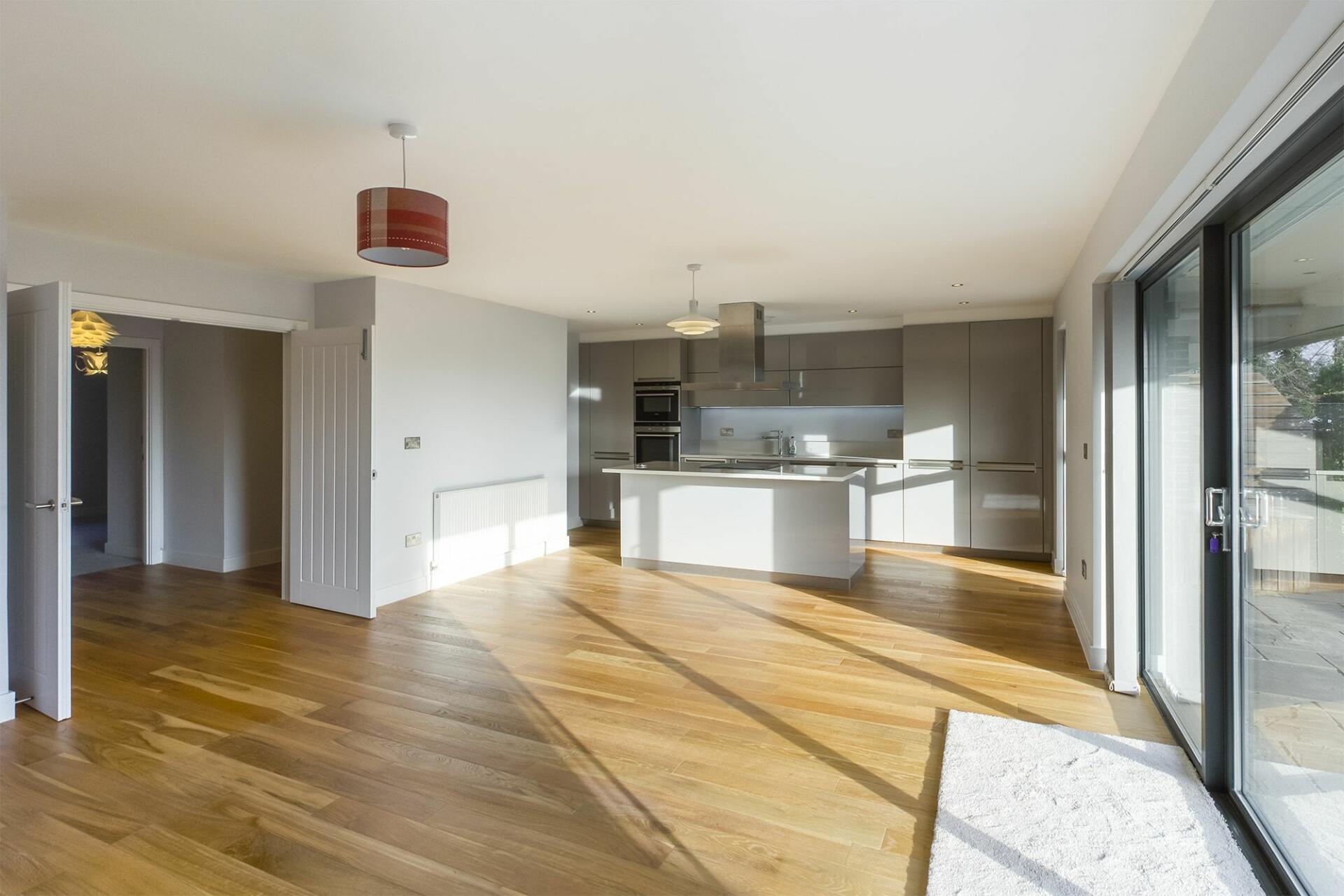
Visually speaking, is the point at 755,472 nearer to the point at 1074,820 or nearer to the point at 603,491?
the point at 603,491

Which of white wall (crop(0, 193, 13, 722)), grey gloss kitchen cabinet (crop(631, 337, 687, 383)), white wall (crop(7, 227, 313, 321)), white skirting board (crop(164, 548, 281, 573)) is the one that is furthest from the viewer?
grey gloss kitchen cabinet (crop(631, 337, 687, 383))

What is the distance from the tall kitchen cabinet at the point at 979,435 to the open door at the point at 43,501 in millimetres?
6564

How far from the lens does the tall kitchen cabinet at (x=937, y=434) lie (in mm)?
7094

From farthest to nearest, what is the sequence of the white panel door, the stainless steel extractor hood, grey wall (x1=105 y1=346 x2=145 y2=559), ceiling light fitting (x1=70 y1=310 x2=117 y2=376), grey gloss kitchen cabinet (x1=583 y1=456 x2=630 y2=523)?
grey gloss kitchen cabinet (x1=583 y1=456 x2=630 y2=523) < grey wall (x1=105 y1=346 x2=145 y2=559) < the stainless steel extractor hood < ceiling light fitting (x1=70 y1=310 x2=117 y2=376) < the white panel door

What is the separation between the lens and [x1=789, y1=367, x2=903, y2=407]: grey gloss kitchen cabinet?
7613mm

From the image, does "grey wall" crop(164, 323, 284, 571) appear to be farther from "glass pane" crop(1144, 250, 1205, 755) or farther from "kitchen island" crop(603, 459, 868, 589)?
"glass pane" crop(1144, 250, 1205, 755)

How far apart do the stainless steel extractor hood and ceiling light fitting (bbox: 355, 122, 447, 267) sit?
13.4 feet

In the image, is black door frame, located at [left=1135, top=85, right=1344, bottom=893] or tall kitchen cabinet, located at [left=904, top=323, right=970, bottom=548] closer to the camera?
black door frame, located at [left=1135, top=85, right=1344, bottom=893]

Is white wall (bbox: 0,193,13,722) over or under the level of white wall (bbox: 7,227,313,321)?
under

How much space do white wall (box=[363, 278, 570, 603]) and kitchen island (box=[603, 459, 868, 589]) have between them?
1159mm

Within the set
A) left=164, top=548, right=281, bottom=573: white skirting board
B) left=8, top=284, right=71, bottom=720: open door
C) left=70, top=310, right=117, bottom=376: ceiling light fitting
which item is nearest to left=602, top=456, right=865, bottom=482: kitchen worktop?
left=164, top=548, right=281, bottom=573: white skirting board

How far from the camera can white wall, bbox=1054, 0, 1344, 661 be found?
56.2 inches

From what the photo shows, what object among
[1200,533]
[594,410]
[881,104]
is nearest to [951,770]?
[1200,533]

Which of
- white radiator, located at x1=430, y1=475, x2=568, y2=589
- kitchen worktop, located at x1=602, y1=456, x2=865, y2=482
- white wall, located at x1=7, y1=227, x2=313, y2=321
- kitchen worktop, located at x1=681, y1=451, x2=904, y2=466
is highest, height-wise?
white wall, located at x1=7, y1=227, x2=313, y2=321
